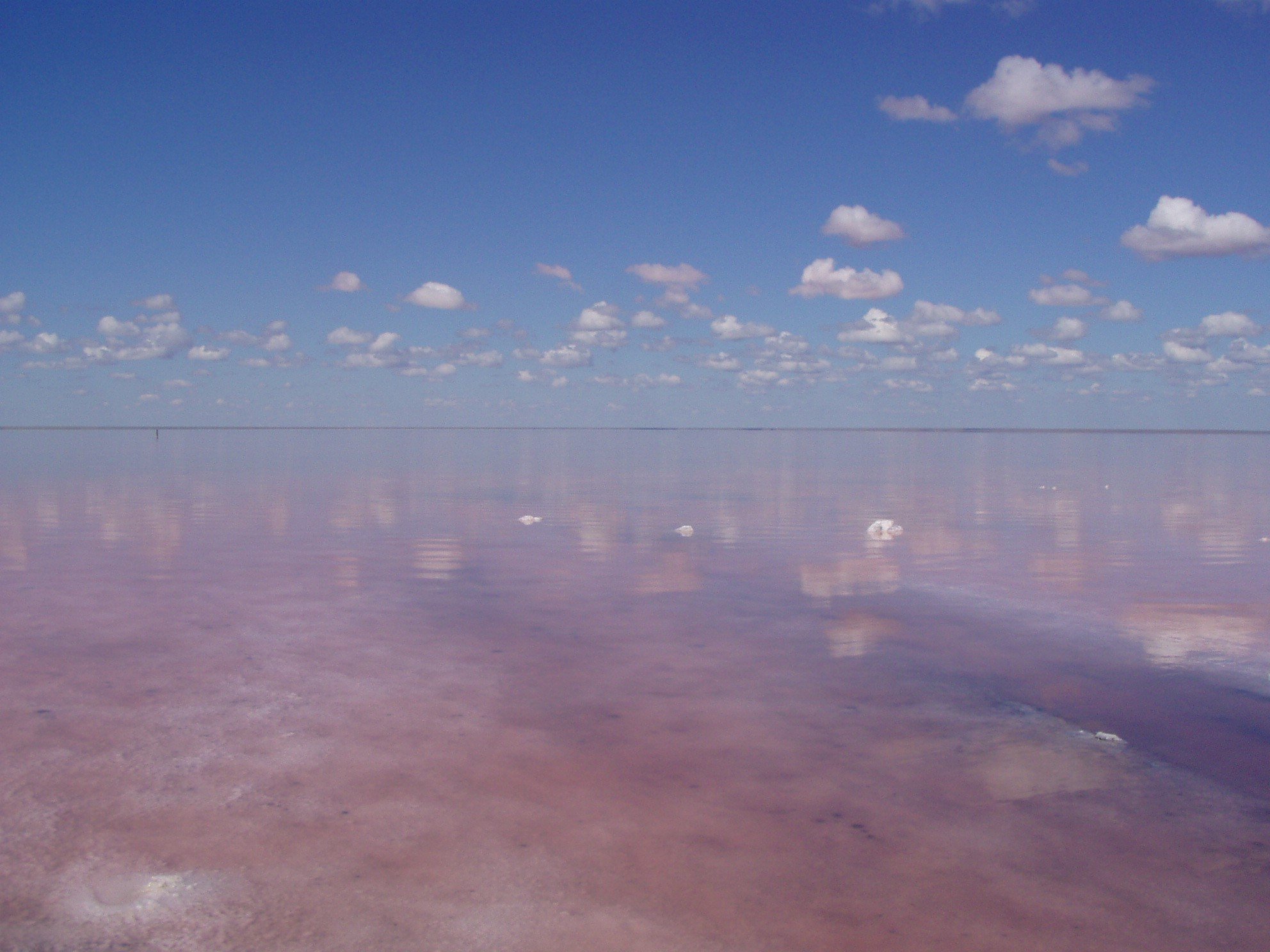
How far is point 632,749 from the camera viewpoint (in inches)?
245

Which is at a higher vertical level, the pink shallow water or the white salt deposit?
the white salt deposit

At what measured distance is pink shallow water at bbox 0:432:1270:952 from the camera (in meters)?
4.25

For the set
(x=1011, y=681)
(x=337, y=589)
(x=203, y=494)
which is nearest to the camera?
(x=1011, y=681)

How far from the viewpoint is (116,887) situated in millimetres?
4371

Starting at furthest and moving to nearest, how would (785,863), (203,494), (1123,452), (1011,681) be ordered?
(1123,452) < (203,494) < (1011,681) < (785,863)

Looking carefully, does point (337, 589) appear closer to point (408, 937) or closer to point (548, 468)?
point (408, 937)

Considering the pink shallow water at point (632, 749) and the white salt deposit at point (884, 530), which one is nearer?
the pink shallow water at point (632, 749)

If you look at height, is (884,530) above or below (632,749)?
above

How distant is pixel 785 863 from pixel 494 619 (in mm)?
5811

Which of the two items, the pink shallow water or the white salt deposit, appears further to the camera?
the white salt deposit

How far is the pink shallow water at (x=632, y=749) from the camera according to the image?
13.9 ft

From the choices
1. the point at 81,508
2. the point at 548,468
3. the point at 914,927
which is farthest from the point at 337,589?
the point at 548,468

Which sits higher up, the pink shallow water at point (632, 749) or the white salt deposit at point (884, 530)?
the white salt deposit at point (884, 530)

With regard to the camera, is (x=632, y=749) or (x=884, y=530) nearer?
(x=632, y=749)
